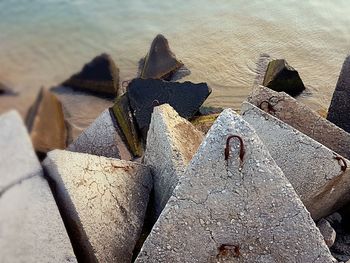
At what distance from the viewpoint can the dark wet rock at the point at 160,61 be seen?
5.41 m

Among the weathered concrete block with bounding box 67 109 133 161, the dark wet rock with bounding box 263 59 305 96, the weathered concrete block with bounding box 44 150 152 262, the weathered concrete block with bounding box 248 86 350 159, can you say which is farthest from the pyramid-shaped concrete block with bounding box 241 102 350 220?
the dark wet rock with bounding box 263 59 305 96

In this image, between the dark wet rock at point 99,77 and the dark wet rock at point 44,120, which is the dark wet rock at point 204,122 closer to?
the dark wet rock at point 99,77

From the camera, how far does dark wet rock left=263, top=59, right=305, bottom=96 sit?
201 inches

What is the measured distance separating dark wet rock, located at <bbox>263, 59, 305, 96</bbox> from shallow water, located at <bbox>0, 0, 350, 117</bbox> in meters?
0.29

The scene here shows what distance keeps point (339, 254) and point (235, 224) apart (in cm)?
97

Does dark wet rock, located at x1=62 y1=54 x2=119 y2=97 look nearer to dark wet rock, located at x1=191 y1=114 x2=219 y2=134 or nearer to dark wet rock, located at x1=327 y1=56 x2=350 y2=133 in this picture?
dark wet rock, located at x1=191 y1=114 x2=219 y2=134

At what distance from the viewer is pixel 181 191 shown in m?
2.35

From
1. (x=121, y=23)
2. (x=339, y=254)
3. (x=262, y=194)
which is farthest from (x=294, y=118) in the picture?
(x=121, y=23)

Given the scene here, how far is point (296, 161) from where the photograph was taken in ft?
9.71

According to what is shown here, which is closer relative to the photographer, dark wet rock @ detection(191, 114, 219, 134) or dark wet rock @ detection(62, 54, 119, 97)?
dark wet rock @ detection(62, 54, 119, 97)

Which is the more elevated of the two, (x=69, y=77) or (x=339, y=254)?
(x=69, y=77)

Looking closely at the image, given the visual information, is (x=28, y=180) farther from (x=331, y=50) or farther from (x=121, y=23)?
(x=331, y=50)

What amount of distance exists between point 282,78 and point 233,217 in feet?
10.3

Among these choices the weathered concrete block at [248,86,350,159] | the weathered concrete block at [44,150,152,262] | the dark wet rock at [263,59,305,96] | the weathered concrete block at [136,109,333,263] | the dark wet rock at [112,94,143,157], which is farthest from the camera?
the dark wet rock at [263,59,305,96]
